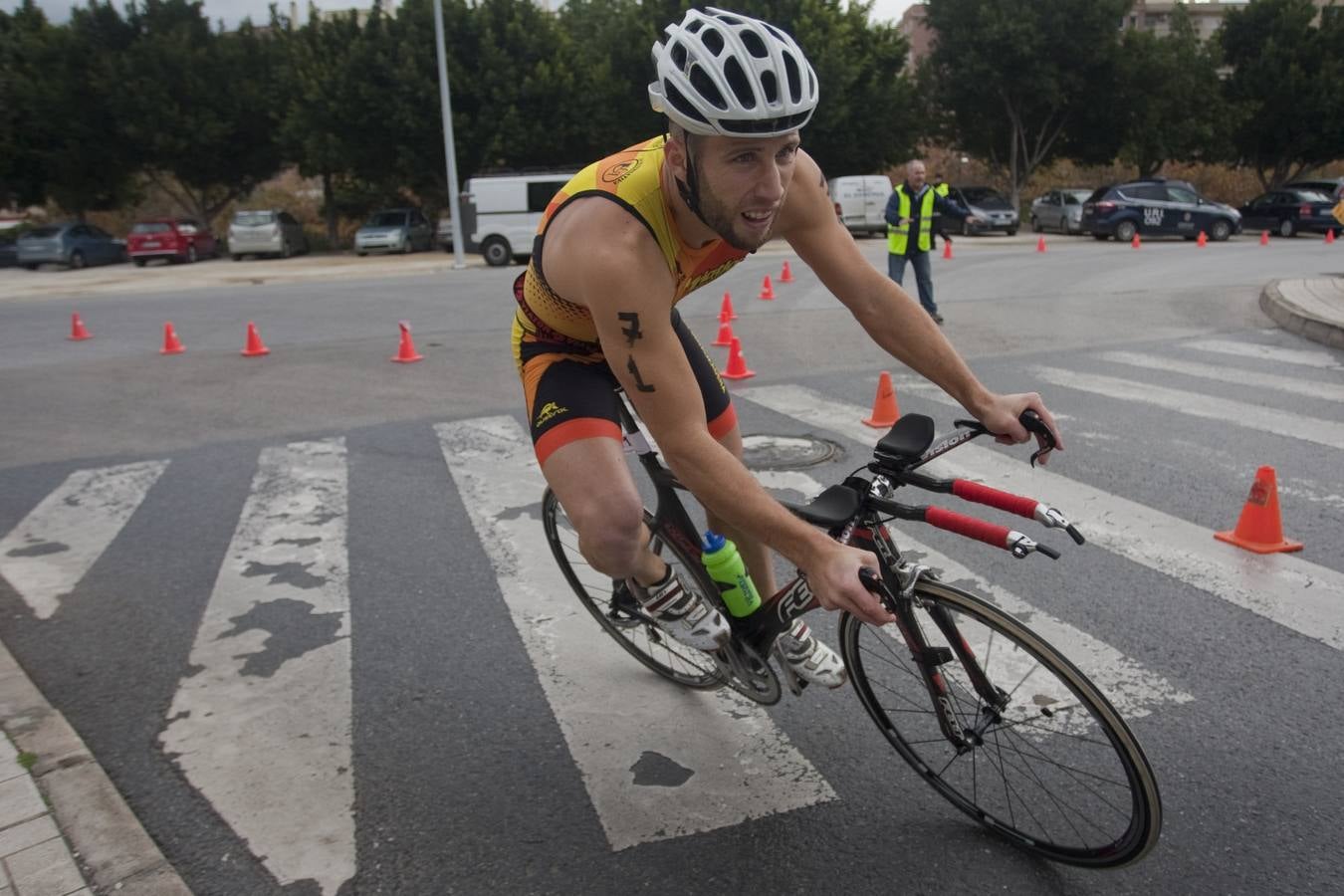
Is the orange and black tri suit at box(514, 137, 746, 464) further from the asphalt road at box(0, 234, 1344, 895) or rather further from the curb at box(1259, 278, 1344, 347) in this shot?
the curb at box(1259, 278, 1344, 347)

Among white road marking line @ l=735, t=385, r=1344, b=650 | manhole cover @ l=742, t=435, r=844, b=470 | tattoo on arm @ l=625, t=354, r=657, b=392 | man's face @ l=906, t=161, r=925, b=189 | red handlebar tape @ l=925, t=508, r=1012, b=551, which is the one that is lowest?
white road marking line @ l=735, t=385, r=1344, b=650

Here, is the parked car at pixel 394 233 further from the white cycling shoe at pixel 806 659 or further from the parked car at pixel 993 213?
the white cycling shoe at pixel 806 659

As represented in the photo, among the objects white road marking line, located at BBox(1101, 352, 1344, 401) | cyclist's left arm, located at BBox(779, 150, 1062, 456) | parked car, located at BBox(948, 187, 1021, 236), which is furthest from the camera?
parked car, located at BBox(948, 187, 1021, 236)

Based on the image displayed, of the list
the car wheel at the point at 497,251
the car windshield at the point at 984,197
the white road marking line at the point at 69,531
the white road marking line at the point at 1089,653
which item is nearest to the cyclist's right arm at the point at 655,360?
the white road marking line at the point at 1089,653

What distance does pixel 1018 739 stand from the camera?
2.90 metres

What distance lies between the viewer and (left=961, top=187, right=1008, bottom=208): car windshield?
112 ft

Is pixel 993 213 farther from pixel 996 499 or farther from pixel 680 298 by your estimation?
pixel 996 499

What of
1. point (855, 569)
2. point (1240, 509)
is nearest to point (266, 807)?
point (855, 569)

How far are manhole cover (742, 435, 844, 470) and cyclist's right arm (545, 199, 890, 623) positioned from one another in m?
3.85

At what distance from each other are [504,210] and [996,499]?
25415 mm

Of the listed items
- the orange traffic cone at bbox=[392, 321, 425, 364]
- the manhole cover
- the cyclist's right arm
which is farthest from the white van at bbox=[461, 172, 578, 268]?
the cyclist's right arm

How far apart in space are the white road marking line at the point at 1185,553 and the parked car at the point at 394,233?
2833 cm

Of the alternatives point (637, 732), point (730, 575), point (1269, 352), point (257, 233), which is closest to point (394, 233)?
point (257, 233)

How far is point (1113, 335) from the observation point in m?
11.2
